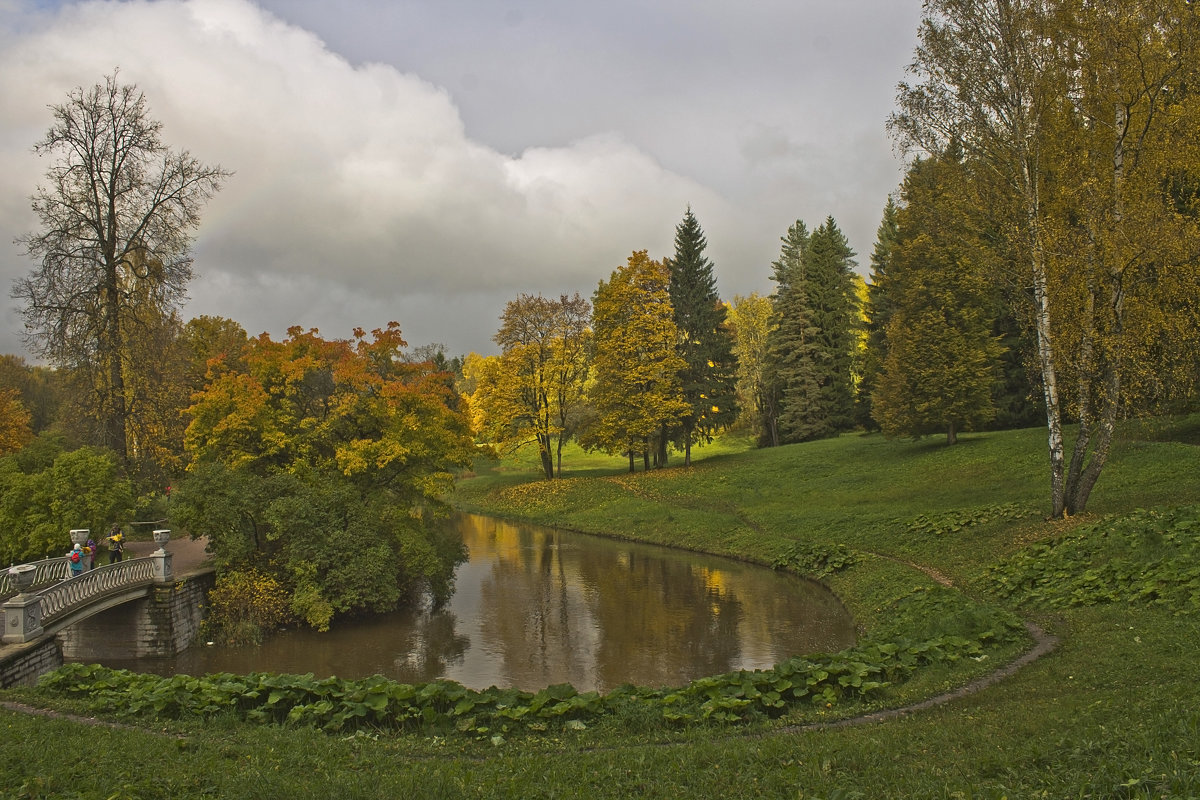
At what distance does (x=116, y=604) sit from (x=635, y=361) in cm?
3328

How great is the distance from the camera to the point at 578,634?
824 inches

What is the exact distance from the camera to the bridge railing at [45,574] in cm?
1688

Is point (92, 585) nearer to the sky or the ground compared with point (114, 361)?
nearer to the ground

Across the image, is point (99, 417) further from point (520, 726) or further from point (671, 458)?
point (671, 458)

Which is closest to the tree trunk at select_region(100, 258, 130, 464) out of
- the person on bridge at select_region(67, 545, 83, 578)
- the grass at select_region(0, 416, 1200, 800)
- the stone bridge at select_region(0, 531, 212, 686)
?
the stone bridge at select_region(0, 531, 212, 686)

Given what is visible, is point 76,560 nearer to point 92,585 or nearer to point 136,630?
point 92,585

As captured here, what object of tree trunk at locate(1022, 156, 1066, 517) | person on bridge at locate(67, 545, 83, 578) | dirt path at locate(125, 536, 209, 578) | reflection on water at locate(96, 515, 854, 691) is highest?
tree trunk at locate(1022, 156, 1066, 517)

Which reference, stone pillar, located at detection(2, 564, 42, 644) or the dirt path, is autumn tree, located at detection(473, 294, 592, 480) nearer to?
the dirt path

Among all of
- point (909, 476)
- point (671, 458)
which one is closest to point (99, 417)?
point (909, 476)

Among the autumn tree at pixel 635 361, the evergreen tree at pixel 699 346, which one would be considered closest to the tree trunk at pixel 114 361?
the autumn tree at pixel 635 361

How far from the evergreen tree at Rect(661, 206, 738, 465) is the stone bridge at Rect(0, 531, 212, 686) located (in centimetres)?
3282

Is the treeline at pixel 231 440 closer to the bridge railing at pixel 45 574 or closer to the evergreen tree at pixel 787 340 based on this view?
the bridge railing at pixel 45 574

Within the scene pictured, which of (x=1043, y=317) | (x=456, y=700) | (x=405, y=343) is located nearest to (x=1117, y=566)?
(x=1043, y=317)

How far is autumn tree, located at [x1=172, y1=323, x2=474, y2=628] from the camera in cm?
2155
